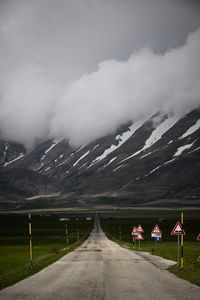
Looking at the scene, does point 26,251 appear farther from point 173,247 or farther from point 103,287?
point 103,287

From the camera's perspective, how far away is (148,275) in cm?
1886

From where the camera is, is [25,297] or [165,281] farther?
[165,281]

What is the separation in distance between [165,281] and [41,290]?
5501 mm

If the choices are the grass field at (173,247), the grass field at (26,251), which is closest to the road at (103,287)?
the grass field at (173,247)

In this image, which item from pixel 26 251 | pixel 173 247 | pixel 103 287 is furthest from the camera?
pixel 173 247

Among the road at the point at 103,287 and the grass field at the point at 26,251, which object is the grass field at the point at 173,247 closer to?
the road at the point at 103,287

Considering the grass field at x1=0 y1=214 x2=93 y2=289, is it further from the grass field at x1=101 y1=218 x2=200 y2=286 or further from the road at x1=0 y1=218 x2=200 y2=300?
the grass field at x1=101 y1=218 x2=200 y2=286

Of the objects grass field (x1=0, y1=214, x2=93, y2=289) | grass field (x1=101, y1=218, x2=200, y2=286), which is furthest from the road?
grass field (x1=0, y1=214, x2=93, y2=289)

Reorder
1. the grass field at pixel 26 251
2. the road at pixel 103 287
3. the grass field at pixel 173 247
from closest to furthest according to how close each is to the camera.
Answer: the road at pixel 103 287, the grass field at pixel 173 247, the grass field at pixel 26 251

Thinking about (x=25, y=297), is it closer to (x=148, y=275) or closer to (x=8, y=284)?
(x=8, y=284)

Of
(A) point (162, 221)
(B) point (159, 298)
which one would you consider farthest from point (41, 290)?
(A) point (162, 221)

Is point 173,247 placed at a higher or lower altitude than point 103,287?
lower

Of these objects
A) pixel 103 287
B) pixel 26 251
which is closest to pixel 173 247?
pixel 26 251

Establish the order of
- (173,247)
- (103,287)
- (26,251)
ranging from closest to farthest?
(103,287), (26,251), (173,247)
